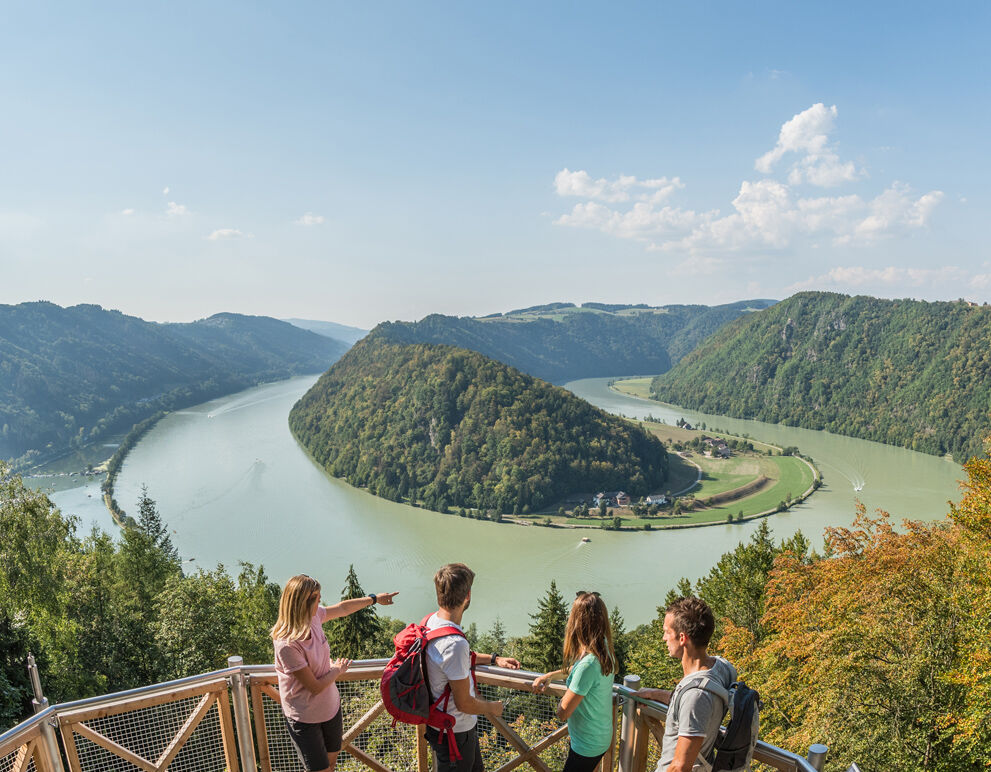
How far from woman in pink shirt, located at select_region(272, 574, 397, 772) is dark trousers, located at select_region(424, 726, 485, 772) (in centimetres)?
63

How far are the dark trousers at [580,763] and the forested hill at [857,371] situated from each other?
96.0m

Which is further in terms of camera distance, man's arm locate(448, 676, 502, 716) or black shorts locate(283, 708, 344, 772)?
black shorts locate(283, 708, 344, 772)

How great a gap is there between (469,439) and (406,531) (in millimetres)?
20463

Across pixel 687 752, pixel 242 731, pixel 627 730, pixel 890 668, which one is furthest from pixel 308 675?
pixel 890 668

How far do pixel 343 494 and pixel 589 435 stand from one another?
94.6ft

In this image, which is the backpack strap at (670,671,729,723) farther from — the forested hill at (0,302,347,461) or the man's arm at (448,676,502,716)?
the forested hill at (0,302,347,461)

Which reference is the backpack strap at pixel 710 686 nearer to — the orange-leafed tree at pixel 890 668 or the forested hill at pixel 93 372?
the orange-leafed tree at pixel 890 668

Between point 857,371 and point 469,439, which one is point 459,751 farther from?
point 857,371

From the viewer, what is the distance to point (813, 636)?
8.68 m

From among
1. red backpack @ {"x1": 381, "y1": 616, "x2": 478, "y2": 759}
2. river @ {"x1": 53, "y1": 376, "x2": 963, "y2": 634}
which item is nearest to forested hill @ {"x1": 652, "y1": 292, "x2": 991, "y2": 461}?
river @ {"x1": 53, "y1": 376, "x2": 963, "y2": 634}

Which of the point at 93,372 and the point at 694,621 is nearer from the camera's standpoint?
the point at 694,621

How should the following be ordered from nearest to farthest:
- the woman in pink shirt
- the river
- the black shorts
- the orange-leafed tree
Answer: the woman in pink shirt < the black shorts < the orange-leafed tree < the river

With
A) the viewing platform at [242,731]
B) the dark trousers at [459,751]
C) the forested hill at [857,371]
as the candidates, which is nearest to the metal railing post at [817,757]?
the viewing platform at [242,731]

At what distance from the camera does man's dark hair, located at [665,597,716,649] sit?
2424 millimetres
